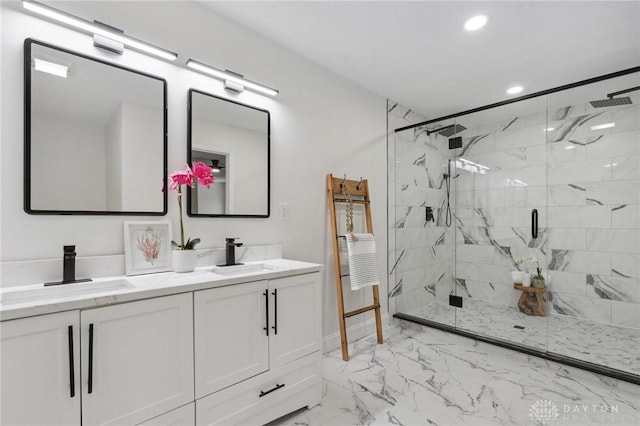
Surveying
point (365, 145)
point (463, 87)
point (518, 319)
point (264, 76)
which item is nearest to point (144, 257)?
point (264, 76)

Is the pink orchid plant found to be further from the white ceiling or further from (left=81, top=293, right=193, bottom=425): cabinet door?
the white ceiling

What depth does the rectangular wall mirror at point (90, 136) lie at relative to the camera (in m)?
1.33

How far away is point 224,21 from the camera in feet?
6.36

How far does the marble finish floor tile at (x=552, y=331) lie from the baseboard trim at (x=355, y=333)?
15.8 inches

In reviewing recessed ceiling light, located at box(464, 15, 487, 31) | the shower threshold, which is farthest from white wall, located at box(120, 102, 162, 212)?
the shower threshold

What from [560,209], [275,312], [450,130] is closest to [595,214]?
[560,209]

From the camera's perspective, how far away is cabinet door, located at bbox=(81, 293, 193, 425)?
1066 millimetres

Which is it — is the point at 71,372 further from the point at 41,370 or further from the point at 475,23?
the point at 475,23

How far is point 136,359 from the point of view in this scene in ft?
3.80

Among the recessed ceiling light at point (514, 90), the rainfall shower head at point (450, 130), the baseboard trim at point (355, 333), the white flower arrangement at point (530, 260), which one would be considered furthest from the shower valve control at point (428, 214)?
the recessed ceiling light at point (514, 90)

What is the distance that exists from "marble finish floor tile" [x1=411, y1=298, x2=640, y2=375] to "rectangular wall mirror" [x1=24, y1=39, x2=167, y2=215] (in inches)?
112

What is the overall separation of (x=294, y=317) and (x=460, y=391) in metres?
1.21

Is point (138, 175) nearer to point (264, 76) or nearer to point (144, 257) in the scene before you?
point (144, 257)

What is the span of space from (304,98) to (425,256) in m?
2.16
